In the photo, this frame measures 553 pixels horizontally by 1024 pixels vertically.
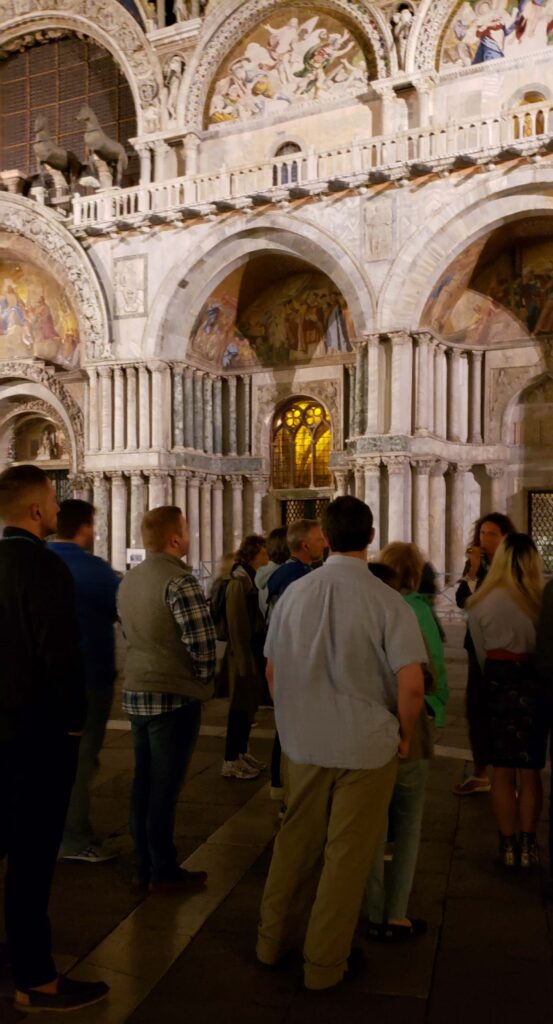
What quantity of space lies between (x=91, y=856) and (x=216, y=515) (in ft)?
47.9

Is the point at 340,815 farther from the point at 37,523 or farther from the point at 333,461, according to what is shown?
the point at 333,461

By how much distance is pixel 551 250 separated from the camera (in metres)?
16.0

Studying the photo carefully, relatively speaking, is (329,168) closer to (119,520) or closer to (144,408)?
(144,408)

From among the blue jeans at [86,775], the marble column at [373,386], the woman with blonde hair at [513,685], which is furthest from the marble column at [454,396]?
the blue jeans at [86,775]

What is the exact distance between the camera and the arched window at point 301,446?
18.8 meters

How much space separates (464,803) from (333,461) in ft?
43.1

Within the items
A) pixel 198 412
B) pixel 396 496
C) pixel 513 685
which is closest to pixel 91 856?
pixel 513 685

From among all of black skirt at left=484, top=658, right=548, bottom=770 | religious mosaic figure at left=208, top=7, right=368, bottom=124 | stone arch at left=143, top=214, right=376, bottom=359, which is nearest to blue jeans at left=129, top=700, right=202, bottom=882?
black skirt at left=484, top=658, right=548, bottom=770

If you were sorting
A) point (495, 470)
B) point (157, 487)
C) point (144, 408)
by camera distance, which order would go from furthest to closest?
point (144, 408), point (157, 487), point (495, 470)

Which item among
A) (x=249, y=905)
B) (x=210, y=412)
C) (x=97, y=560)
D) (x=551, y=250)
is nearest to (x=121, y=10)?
(x=210, y=412)

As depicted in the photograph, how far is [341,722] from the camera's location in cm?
287

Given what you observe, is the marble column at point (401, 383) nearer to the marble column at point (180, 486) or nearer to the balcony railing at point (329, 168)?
the balcony railing at point (329, 168)

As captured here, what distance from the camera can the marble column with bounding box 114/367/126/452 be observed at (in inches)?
691

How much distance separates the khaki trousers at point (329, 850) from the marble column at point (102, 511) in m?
15.2
